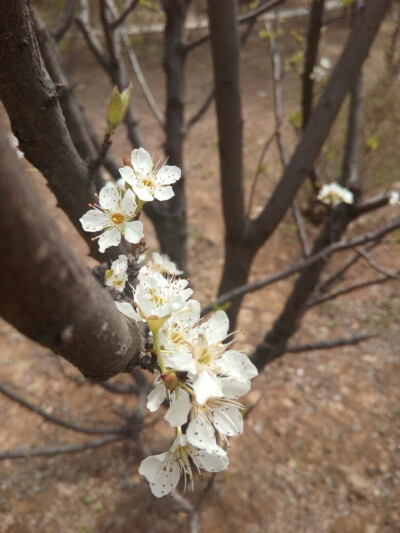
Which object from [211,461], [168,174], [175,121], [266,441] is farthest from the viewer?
[266,441]

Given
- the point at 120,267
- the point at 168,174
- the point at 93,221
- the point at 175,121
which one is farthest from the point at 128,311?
the point at 175,121

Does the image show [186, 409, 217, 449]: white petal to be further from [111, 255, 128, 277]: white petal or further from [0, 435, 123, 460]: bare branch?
[0, 435, 123, 460]: bare branch

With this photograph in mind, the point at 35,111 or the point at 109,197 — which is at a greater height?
the point at 35,111

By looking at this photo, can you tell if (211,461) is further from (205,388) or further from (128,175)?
(128,175)

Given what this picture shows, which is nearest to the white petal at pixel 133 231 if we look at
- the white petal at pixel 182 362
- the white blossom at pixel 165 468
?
the white petal at pixel 182 362

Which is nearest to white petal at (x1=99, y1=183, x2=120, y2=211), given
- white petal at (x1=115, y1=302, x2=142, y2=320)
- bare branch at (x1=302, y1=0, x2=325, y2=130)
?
white petal at (x1=115, y1=302, x2=142, y2=320)

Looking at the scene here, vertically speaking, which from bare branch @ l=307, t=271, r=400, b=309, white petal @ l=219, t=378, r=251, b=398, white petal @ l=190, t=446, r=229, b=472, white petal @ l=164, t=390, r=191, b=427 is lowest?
bare branch @ l=307, t=271, r=400, b=309

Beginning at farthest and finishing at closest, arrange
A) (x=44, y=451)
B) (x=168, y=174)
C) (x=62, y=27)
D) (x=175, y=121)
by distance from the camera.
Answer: (x=175, y=121) < (x=44, y=451) < (x=62, y=27) < (x=168, y=174)
